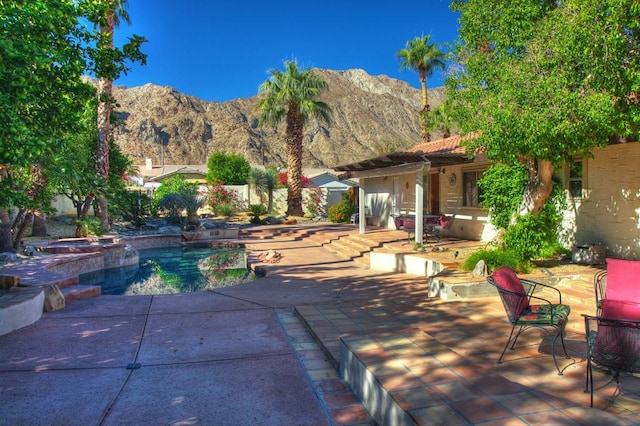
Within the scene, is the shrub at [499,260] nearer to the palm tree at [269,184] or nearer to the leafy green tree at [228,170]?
the palm tree at [269,184]

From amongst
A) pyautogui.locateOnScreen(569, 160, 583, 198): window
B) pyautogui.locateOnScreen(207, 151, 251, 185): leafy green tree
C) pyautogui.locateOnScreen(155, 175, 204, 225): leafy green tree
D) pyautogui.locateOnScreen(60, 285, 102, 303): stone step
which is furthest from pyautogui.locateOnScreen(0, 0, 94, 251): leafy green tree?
pyautogui.locateOnScreen(207, 151, 251, 185): leafy green tree

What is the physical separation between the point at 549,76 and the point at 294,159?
2064 cm

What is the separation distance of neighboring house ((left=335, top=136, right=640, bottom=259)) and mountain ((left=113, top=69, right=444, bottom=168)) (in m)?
53.3

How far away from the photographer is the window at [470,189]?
1354cm

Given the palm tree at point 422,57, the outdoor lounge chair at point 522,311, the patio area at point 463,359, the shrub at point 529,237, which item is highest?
the palm tree at point 422,57

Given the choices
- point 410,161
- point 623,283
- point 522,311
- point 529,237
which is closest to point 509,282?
point 522,311

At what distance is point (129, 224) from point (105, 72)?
16915 mm

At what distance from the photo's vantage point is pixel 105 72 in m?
6.35

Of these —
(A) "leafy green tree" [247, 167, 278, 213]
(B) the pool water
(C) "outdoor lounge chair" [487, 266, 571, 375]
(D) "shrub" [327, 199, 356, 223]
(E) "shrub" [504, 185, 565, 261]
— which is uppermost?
(A) "leafy green tree" [247, 167, 278, 213]

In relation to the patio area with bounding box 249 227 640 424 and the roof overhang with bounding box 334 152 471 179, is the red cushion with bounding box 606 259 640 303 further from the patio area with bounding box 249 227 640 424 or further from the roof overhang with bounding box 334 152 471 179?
the roof overhang with bounding box 334 152 471 179

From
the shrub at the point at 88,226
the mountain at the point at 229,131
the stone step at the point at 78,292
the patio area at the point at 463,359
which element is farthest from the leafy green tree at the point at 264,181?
the mountain at the point at 229,131

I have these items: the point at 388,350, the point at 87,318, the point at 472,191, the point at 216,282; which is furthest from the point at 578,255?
the point at 87,318

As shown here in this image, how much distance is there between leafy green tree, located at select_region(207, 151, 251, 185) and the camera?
137 ft

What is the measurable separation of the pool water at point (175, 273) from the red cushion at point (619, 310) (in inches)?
325
